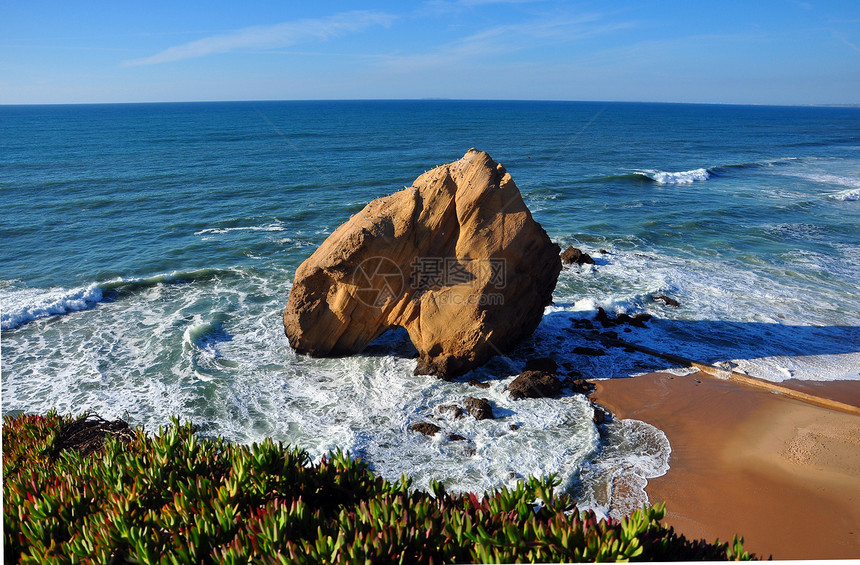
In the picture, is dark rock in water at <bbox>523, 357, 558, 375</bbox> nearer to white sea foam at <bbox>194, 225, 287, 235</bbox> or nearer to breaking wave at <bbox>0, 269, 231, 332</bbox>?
breaking wave at <bbox>0, 269, 231, 332</bbox>

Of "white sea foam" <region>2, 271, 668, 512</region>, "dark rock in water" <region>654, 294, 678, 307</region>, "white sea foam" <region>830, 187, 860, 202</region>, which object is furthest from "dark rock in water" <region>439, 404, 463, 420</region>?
"white sea foam" <region>830, 187, 860, 202</region>

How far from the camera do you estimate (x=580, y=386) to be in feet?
37.1

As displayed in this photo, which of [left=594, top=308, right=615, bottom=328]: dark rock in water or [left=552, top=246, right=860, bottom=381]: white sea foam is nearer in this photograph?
[left=552, top=246, right=860, bottom=381]: white sea foam

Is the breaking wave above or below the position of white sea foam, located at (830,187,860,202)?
below

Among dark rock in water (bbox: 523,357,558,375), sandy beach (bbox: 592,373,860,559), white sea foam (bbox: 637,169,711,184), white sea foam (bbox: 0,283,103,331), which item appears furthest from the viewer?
white sea foam (bbox: 637,169,711,184)

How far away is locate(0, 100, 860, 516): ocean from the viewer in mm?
9867

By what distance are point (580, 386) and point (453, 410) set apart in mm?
3017

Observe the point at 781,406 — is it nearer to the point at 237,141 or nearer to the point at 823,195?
the point at 823,195

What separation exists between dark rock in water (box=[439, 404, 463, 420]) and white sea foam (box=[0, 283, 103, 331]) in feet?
41.4

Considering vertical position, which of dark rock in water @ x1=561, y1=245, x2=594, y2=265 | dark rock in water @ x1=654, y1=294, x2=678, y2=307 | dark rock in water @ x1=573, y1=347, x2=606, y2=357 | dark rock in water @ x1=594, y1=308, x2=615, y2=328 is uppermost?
dark rock in water @ x1=561, y1=245, x2=594, y2=265

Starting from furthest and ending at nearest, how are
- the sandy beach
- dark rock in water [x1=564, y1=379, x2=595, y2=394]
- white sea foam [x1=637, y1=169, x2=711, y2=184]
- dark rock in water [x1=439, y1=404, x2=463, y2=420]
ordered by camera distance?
1. white sea foam [x1=637, y1=169, x2=711, y2=184]
2. dark rock in water [x1=564, y1=379, x2=595, y2=394]
3. dark rock in water [x1=439, y1=404, x2=463, y2=420]
4. the sandy beach

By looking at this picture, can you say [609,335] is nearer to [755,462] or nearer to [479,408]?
[755,462]

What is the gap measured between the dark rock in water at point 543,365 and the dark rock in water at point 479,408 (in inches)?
66.7

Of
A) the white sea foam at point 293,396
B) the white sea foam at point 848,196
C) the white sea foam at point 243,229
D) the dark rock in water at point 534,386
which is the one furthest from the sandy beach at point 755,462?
the white sea foam at point 848,196
